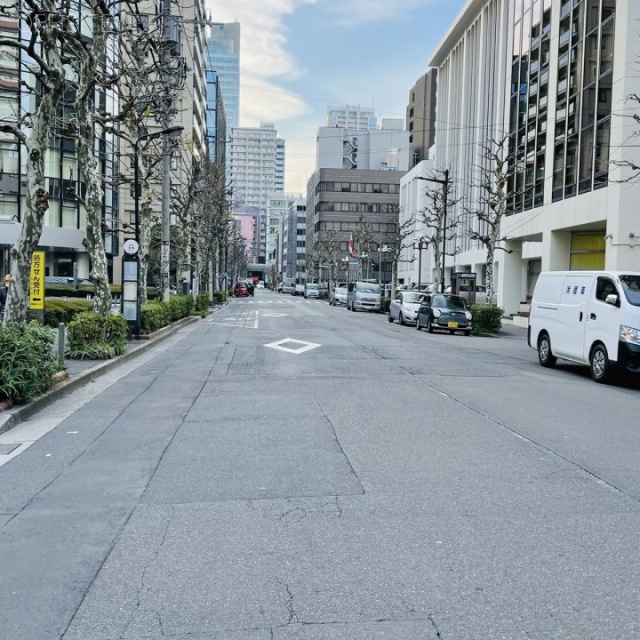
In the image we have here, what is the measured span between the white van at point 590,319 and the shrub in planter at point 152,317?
11517 mm

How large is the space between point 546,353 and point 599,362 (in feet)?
8.69

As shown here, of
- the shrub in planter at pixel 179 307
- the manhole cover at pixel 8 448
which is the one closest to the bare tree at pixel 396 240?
the shrub in planter at pixel 179 307

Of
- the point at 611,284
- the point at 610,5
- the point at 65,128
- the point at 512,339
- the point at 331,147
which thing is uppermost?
the point at 331,147

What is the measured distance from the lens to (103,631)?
3418 millimetres

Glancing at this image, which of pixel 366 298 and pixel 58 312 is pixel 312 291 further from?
pixel 58 312

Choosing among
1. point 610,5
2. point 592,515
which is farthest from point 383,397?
point 610,5

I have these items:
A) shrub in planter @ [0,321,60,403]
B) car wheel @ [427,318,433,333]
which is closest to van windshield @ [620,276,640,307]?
shrub in planter @ [0,321,60,403]

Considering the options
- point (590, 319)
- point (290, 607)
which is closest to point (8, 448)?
point (290, 607)

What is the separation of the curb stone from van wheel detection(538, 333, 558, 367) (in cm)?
991

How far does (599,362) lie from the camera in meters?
13.6

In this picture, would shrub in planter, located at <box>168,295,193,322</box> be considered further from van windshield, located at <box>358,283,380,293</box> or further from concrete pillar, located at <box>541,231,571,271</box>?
van windshield, located at <box>358,283,380,293</box>

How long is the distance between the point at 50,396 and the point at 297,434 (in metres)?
4.54

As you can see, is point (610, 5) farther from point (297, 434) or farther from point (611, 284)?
point (297, 434)

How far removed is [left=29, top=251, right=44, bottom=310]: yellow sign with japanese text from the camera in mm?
12820
